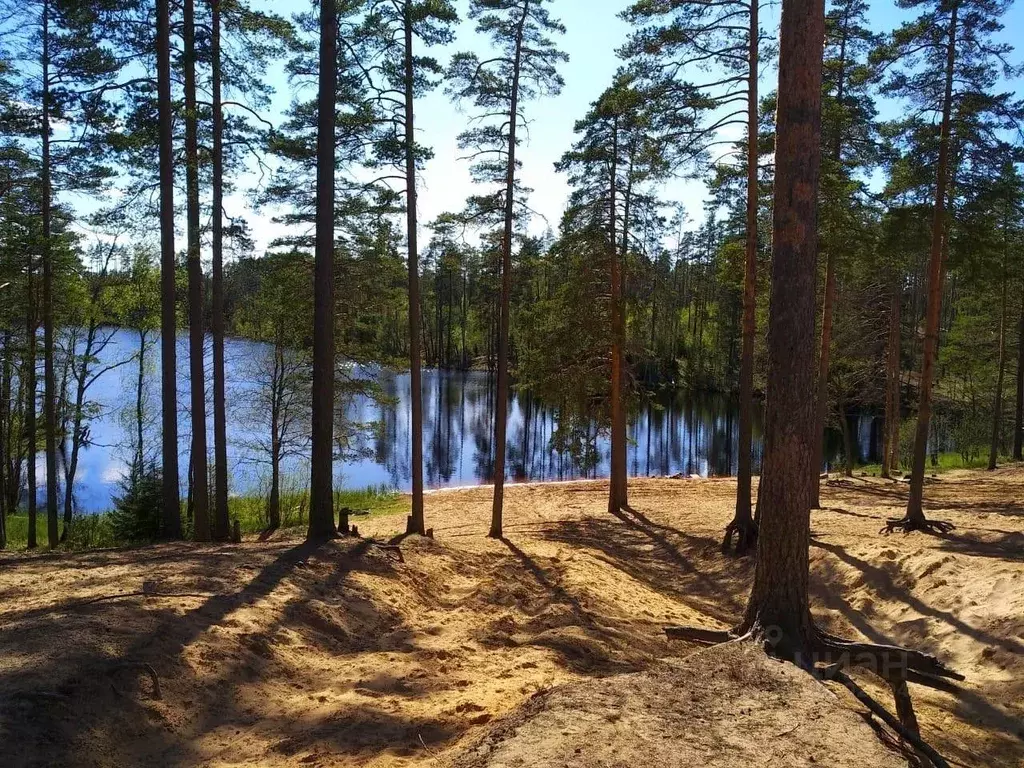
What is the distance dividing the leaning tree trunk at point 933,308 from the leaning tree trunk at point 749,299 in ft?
8.27

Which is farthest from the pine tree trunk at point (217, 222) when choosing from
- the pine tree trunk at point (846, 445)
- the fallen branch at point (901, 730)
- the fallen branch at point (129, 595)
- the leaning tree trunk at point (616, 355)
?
the pine tree trunk at point (846, 445)

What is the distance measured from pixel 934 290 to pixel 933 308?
380 mm

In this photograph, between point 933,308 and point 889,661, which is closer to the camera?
point 889,661

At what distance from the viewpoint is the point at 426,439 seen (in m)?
37.6

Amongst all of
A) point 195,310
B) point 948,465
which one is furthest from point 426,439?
point 195,310

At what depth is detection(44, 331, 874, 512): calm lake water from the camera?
27.0m

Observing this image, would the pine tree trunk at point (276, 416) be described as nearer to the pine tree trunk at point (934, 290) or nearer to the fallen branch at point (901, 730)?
the pine tree trunk at point (934, 290)

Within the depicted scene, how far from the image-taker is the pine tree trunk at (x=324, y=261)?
924cm

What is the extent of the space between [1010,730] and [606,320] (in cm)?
1200

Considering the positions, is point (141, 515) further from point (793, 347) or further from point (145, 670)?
point (793, 347)

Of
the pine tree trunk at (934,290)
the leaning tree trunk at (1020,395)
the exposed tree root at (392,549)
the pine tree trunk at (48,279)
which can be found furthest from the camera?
the leaning tree trunk at (1020,395)

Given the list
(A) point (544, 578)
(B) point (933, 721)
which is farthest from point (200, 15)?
(B) point (933, 721)

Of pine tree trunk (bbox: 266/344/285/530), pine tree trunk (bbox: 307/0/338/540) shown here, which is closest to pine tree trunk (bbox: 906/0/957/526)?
pine tree trunk (bbox: 307/0/338/540)

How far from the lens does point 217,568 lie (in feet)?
24.7
